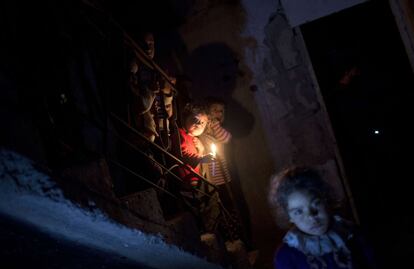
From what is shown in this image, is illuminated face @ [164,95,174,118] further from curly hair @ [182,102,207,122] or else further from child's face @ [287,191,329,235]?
child's face @ [287,191,329,235]

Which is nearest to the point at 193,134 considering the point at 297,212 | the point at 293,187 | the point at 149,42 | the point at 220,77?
the point at 220,77

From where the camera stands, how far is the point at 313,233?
2.63 metres

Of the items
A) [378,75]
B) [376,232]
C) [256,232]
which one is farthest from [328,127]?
[256,232]

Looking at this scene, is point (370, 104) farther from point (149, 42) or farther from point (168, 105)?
point (149, 42)

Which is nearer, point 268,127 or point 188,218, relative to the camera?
point 188,218

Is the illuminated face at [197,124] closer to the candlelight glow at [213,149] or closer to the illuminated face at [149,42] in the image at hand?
the candlelight glow at [213,149]

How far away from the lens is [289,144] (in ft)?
21.0

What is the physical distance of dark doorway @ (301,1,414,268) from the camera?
595 centimetres

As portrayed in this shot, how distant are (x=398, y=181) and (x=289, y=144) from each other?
226 centimetres

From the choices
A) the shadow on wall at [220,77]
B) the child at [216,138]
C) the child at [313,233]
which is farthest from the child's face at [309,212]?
the shadow on wall at [220,77]

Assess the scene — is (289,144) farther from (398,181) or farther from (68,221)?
(68,221)

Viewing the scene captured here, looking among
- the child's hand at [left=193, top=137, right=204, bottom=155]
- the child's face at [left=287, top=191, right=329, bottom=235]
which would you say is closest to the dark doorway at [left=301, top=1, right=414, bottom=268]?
the child's hand at [left=193, top=137, right=204, bottom=155]

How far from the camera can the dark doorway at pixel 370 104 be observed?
595 centimetres

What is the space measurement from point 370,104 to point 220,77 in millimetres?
3104
